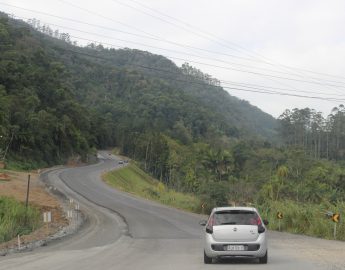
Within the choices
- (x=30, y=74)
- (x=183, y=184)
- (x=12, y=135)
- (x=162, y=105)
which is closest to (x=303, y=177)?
(x=183, y=184)

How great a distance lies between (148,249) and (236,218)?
5.65 m

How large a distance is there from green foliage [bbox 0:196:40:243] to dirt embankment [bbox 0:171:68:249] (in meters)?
0.66

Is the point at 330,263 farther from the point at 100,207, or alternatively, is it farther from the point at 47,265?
the point at 100,207

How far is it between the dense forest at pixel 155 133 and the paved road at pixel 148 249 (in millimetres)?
8330

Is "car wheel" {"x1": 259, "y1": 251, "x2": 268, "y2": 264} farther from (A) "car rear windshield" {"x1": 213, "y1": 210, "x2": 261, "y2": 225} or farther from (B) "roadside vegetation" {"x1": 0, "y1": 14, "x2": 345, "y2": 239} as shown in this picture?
(B) "roadside vegetation" {"x1": 0, "y1": 14, "x2": 345, "y2": 239}

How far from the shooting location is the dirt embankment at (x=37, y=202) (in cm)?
2306

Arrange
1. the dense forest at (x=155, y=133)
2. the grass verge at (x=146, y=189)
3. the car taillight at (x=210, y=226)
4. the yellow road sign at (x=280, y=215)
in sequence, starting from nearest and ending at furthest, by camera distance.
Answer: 1. the car taillight at (x=210, y=226)
2. the yellow road sign at (x=280, y=215)
3. the grass verge at (x=146, y=189)
4. the dense forest at (x=155, y=133)

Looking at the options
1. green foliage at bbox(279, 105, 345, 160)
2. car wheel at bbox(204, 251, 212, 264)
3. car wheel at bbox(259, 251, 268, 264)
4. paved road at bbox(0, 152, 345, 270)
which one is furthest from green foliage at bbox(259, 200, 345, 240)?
green foliage at bbox(279, 105, 345, 160)

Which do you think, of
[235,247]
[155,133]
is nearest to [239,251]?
[235,247]

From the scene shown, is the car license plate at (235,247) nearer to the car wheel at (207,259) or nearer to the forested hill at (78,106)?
the car wheel at (207,259)

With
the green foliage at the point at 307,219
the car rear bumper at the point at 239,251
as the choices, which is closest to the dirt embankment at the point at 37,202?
the car rear bumper at the point at 239,251

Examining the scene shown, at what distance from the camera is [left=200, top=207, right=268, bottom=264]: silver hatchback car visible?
13.5 meters

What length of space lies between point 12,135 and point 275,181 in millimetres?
39408

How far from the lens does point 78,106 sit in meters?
114
